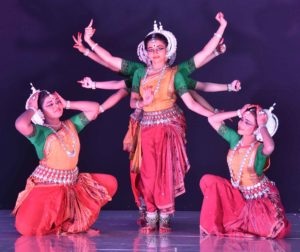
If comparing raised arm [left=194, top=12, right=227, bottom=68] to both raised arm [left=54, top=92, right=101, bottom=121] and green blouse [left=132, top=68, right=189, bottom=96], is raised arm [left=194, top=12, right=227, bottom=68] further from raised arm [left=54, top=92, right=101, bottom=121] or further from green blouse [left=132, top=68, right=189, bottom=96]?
raised arm [left=54, top=92, right=101, bottom=121]

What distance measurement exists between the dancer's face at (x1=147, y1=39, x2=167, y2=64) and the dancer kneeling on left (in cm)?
52

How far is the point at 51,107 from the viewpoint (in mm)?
4973

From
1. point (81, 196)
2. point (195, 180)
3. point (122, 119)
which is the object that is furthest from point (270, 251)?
point (122, 119)

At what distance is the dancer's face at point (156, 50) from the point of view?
498 cm

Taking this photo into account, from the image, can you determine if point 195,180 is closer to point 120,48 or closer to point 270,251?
point 120,48

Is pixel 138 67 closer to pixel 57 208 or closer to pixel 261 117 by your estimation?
pixel 261 117

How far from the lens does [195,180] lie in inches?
236

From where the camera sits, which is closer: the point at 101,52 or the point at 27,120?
the point at 27,120

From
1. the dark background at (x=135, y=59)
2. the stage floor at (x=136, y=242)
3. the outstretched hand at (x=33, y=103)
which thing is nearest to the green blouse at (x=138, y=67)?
the outstretched hand at (x=33, y=103)

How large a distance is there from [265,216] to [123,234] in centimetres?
92

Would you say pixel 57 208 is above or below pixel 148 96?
below

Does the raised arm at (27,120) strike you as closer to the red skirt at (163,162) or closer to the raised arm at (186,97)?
the red skirt at (163,162)

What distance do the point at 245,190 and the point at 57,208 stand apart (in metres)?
1.23

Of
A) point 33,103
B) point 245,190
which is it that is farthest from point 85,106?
point 245,190
